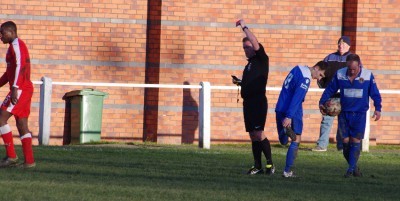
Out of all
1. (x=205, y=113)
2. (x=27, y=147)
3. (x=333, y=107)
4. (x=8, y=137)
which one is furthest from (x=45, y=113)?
(x=333, y=107)

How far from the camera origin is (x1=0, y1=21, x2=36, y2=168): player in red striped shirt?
13602 millimetres

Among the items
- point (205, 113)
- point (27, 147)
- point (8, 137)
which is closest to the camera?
point (27, 147)

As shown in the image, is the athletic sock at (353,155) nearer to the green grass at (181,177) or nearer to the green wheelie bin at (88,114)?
the green grass at (181,177)

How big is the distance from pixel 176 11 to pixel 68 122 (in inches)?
126

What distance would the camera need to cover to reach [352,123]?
14750mm

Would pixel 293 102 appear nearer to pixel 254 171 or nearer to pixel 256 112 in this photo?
pixel 256 112

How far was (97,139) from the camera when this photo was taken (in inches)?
898

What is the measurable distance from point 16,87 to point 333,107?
4.13m

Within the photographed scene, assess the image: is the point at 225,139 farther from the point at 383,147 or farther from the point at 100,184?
the point at 100,184

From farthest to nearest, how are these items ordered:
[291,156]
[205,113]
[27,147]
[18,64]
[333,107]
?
[205,113]
[333,107]
[291,156]
[27,147]
[18,64]

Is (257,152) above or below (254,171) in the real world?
above

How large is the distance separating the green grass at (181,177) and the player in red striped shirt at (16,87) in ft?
1.31

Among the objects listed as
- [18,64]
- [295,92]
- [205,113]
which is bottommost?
[205,113]

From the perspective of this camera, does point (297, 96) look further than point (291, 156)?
No
